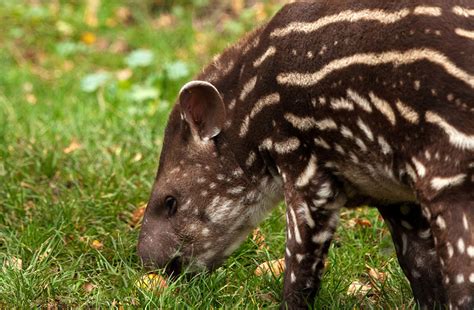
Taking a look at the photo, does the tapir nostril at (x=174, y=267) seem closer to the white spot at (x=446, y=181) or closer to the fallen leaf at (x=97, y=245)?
the fallen leaf at (x=97, y=245)

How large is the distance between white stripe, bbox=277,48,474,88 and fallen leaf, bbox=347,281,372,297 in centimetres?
128

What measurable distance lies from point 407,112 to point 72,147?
3.83 m

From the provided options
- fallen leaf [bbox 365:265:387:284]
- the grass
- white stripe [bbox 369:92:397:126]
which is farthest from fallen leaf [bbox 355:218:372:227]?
white stripe [bbox 369:92:397:126]

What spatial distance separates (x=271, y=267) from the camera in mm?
6145

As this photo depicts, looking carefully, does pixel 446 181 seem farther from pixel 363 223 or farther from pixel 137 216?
pixel 137 216

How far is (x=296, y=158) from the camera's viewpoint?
541 centimetres

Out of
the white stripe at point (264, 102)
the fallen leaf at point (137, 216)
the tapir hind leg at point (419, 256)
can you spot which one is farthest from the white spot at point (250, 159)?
the fallen leaf at point (137, 216)

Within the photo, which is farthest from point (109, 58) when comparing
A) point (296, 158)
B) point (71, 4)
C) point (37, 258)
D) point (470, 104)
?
point (470, 104)

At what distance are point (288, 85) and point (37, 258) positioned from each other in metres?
1.91

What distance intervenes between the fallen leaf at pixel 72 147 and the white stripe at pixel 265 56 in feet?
8.91

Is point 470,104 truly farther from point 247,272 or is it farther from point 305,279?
point 247,272

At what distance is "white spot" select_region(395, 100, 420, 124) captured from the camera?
4.79 metres

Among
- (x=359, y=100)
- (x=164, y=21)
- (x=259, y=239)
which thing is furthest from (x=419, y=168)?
(x=164, y=21)

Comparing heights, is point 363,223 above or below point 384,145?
below
